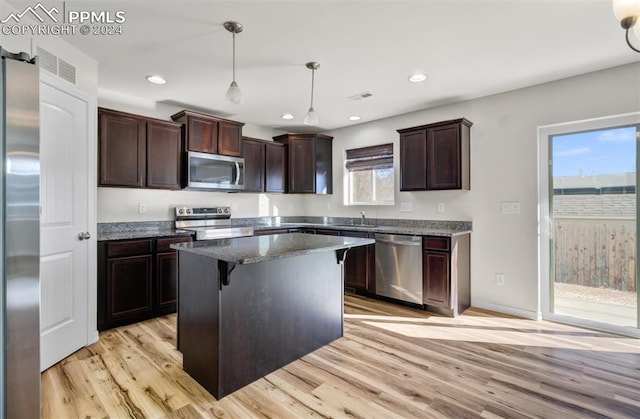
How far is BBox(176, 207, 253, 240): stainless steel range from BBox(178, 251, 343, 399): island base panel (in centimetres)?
161

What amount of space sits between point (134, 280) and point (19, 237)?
230 cm

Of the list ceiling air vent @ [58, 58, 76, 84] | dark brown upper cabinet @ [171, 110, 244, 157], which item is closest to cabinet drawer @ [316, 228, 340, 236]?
dark brown upper cabinet @ [171, 110, 244, 157]

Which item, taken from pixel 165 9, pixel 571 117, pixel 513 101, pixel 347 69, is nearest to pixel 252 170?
pixel 347 69

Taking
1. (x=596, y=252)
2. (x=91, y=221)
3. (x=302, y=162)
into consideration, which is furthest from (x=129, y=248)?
(x=596, y=252)

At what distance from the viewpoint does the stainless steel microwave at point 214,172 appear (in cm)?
379

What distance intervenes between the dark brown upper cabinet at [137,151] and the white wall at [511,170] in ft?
10.6

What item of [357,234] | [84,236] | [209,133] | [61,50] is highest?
[61,50]

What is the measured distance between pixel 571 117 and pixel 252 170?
3.80 meters

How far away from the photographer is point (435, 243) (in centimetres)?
346

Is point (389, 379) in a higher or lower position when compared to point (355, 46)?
lower

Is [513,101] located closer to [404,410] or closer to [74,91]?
[404,410]

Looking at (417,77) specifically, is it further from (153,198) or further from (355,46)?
(153,198)

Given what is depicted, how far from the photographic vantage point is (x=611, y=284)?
2.97m

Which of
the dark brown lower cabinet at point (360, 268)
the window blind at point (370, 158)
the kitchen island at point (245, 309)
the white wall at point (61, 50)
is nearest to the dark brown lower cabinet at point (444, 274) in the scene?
the dark brown lower cabinet at point (360, 268)
